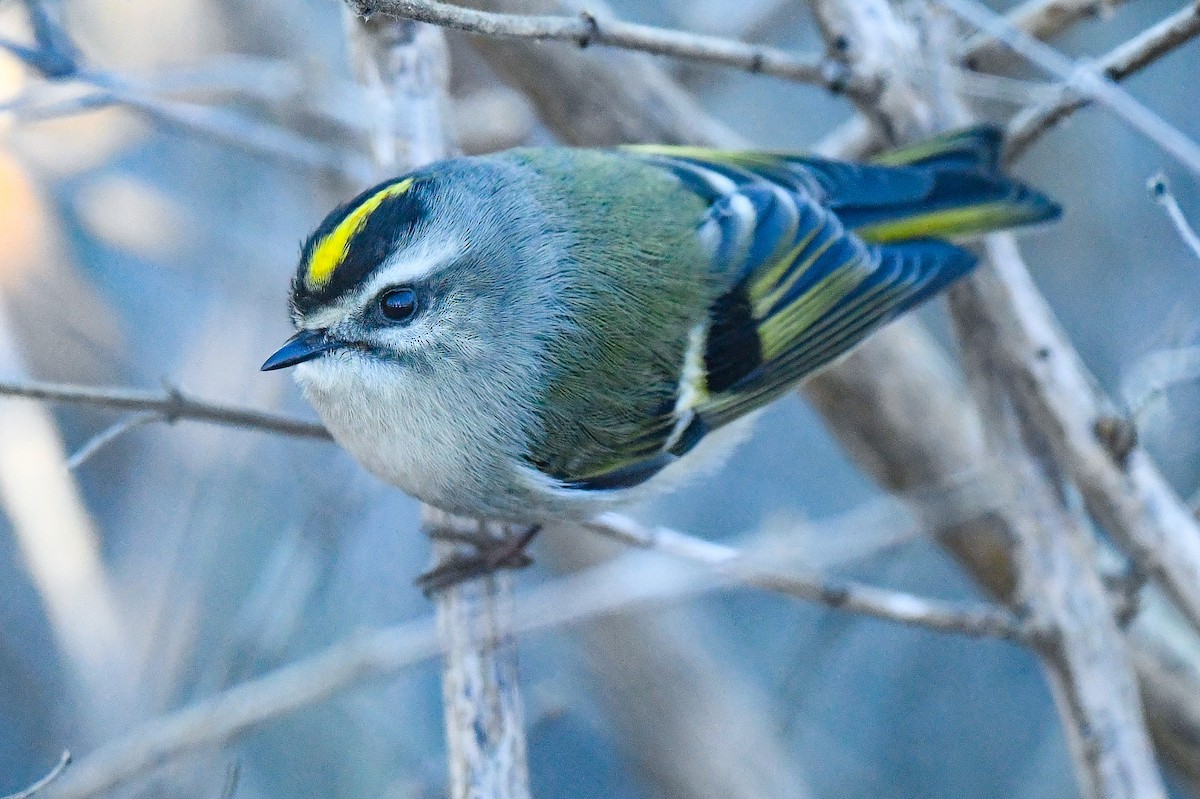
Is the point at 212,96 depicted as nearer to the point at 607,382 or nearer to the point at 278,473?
the point at 278,473

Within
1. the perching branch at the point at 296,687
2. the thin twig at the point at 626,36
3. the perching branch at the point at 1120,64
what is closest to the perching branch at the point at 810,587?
the perching branch at the point at 296,687

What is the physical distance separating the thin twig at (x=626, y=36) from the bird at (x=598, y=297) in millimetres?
187

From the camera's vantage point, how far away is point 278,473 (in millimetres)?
3195

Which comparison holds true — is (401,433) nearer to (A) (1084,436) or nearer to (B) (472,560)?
(B) (472,560)

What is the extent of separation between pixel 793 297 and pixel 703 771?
1.45 metres

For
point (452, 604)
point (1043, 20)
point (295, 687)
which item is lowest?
point (295, 687)

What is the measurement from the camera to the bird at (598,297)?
1810 mm

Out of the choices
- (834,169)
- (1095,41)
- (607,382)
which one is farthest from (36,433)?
(1095,41)

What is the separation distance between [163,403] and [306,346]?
235mm

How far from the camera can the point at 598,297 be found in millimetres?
1981

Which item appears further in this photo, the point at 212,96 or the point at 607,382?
the point at 212,96

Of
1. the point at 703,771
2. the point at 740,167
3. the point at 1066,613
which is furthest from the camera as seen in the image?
the point at 703,771

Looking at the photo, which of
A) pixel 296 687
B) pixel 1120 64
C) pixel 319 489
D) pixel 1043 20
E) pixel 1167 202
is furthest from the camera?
pixel 319 489

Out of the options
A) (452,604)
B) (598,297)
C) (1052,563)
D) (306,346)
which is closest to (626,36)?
(598,297)
